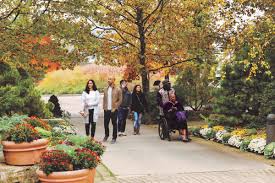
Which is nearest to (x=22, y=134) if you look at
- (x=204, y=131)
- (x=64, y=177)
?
(x=64, y=177)

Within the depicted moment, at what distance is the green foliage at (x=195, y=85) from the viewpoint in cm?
2402

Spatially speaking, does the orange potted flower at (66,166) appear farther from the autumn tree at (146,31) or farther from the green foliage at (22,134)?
the autumn tree at (146,31)

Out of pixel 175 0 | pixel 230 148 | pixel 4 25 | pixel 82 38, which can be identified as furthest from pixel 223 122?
pixel 175 0

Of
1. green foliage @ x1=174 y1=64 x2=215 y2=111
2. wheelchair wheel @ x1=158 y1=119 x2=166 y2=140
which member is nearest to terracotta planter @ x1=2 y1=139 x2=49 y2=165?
wheelchair wheel @ x1=158 y1=119 x2=166 y2=140

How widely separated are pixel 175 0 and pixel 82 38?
7.91 metres

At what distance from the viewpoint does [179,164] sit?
11.2 m

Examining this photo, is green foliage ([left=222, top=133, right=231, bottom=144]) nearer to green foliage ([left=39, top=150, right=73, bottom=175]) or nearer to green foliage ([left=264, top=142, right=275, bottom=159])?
green foliage ([left=264, top=142, right=275, bottom=159])

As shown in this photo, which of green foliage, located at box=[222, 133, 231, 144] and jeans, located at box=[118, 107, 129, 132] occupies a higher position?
jeans, located at box=[118, 107, 129, 132]

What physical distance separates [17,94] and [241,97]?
659cm

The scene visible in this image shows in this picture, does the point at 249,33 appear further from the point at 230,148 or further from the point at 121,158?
the point at 121,158

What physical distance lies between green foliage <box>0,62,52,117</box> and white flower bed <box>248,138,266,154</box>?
6.89 m

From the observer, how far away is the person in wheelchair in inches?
595

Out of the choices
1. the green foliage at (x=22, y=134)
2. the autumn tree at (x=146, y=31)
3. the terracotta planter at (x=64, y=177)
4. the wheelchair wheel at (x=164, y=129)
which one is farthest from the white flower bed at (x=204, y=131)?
the terracotta planter at (x=64, y=177)

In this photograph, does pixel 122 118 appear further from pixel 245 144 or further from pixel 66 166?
pixel 66 166
